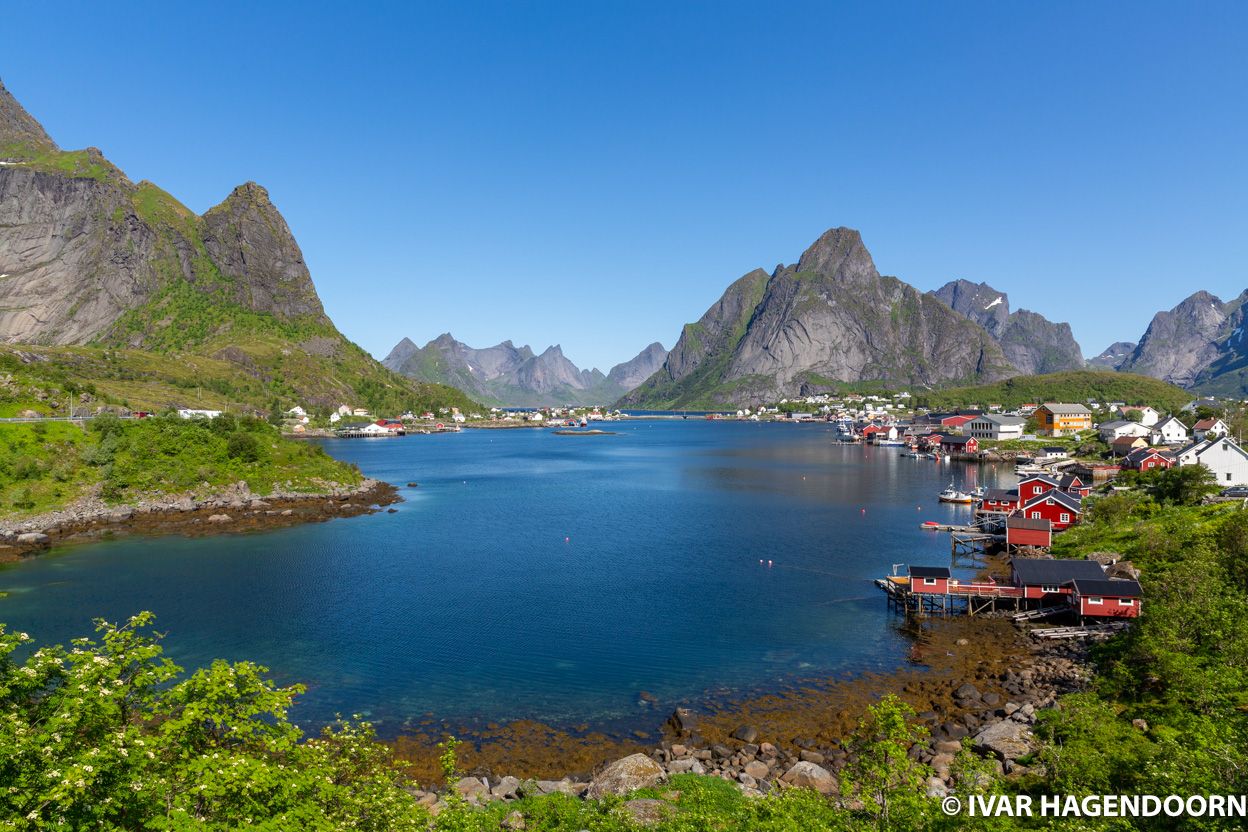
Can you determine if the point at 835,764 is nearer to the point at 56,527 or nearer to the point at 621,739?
the point at 621,739

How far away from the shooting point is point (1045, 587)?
43438 mm

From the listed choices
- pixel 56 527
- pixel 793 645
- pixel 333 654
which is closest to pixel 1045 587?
pixel 793 645

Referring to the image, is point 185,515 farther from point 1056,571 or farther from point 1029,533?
point 1029,533

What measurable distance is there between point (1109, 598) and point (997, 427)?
12983cm

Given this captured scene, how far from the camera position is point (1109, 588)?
3988 centimetres

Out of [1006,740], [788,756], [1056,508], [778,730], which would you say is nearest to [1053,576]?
[1006,740]

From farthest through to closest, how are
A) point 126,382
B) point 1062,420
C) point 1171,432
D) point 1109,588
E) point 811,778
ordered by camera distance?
point 1062,420 → point 126,382 → point 1171,432 → point 1109,588 → point 811,778

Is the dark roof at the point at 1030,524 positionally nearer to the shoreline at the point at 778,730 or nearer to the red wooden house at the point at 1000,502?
the red wooden house at the point at 1000,502

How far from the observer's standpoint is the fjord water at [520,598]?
3391 centimetres

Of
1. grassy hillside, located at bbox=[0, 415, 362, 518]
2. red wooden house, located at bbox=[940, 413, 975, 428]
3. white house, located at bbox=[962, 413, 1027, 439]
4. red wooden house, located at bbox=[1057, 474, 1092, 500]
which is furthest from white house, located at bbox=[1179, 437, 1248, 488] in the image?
red wooden house, located at bbox=[940, 413, 975, 428]

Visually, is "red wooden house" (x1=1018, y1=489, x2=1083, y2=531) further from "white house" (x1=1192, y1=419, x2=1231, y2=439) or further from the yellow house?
the yellow house

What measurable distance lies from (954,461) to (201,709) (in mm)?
144431

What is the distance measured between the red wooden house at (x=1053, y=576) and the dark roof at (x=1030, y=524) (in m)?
16.8

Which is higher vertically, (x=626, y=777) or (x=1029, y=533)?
(x=1029, y=533)
